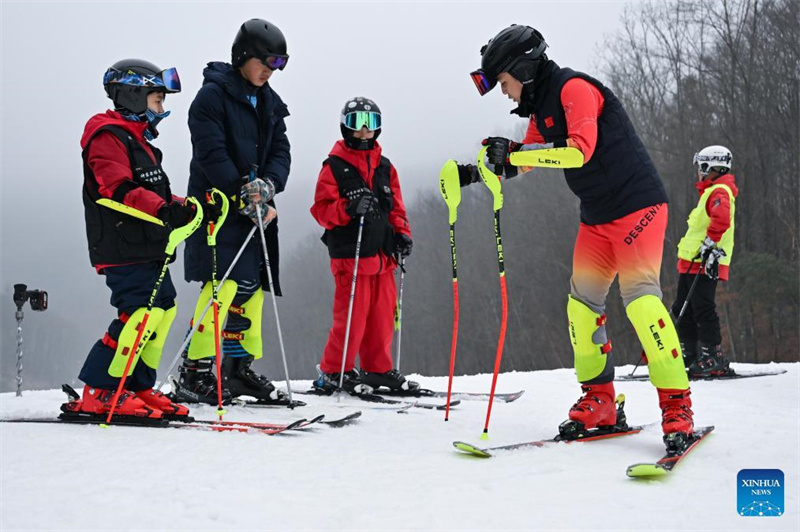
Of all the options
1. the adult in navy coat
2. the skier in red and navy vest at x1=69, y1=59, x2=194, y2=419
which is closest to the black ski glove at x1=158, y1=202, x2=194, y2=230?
the skier in red and navy vest at x1=69, y1=59, x2=194, y2=419

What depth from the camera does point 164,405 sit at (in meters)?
4.39

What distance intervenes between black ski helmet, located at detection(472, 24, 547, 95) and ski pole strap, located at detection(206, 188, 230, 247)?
71.6 inches

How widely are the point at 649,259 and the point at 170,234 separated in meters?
2.67

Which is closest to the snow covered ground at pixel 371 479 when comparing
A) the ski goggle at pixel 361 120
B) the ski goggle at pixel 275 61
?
the ski goggle at pixel 275 61

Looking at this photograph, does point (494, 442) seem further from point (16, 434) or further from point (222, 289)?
point (16, 434)

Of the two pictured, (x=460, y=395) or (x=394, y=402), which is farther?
(x=460, y=395)

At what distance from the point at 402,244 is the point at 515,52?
2.51 m

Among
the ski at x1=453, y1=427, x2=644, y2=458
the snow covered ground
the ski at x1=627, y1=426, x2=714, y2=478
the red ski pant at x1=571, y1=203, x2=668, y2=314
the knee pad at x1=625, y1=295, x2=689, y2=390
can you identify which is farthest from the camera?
the red ski pant at x1=571, y1=203, x2=668, y2=314

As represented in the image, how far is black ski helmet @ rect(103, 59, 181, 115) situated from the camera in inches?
171

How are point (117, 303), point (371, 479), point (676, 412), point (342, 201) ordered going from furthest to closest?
point (342, 201) → point (117, 303) → point (676, 412) → point (371, 479)

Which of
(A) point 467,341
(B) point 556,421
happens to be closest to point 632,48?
(A) point 467,341

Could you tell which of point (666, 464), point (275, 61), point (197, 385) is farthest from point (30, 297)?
point (666, 464)

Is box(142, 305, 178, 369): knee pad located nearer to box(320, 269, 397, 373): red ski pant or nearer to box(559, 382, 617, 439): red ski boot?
box(320, 269, 397, 373): red ski pant

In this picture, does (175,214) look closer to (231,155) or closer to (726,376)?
(231,155)
